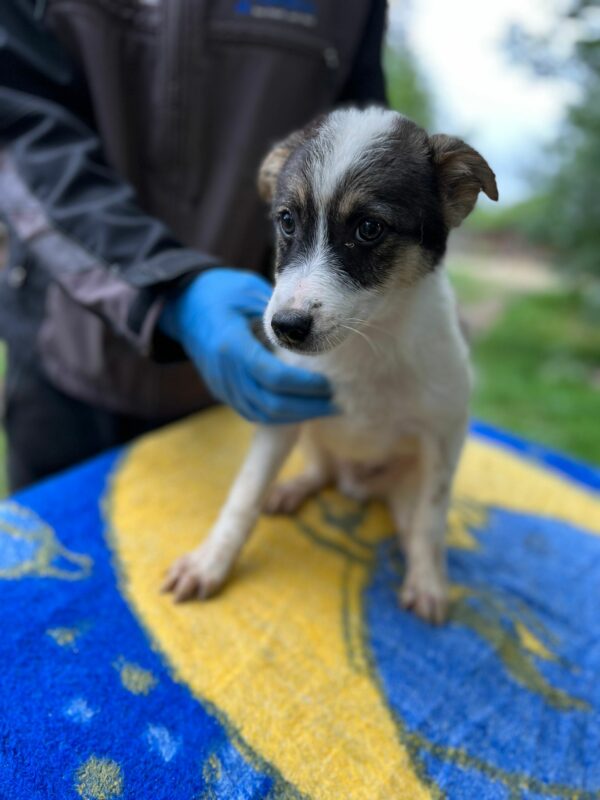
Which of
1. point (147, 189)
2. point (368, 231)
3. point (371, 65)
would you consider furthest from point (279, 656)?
point (371, 65)

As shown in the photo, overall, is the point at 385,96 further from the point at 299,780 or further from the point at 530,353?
the point at 530,353

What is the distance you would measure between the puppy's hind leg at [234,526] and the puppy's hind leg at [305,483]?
25 centimetres

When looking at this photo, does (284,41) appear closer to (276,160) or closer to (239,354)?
(276,160)

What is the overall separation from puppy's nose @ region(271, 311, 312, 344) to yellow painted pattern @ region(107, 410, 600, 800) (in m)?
0.85

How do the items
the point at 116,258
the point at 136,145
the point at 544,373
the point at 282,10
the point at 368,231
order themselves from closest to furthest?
the point at 368,231
the point at 116,258
the point at 282,10
the point at 136,145
the point at 544,373

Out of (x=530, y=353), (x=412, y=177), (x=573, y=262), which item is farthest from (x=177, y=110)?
(x=530, y=353)

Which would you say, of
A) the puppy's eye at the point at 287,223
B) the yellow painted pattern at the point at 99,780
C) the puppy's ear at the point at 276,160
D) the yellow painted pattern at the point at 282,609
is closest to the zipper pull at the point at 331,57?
the puppy's ear at the point at 276,160

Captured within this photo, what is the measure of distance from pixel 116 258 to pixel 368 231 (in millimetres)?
846

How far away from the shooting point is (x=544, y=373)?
6793mm

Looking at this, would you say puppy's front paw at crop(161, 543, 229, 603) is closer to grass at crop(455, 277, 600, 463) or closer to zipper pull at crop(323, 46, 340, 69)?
zipper pull at crop(323, 46, 340, 69)

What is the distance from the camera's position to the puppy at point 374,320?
1.54 metres

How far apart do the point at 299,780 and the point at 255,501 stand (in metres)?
0.80

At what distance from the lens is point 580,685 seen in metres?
1.83

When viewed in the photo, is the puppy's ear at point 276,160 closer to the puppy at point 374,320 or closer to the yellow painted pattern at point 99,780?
the puppy at point 374,320
